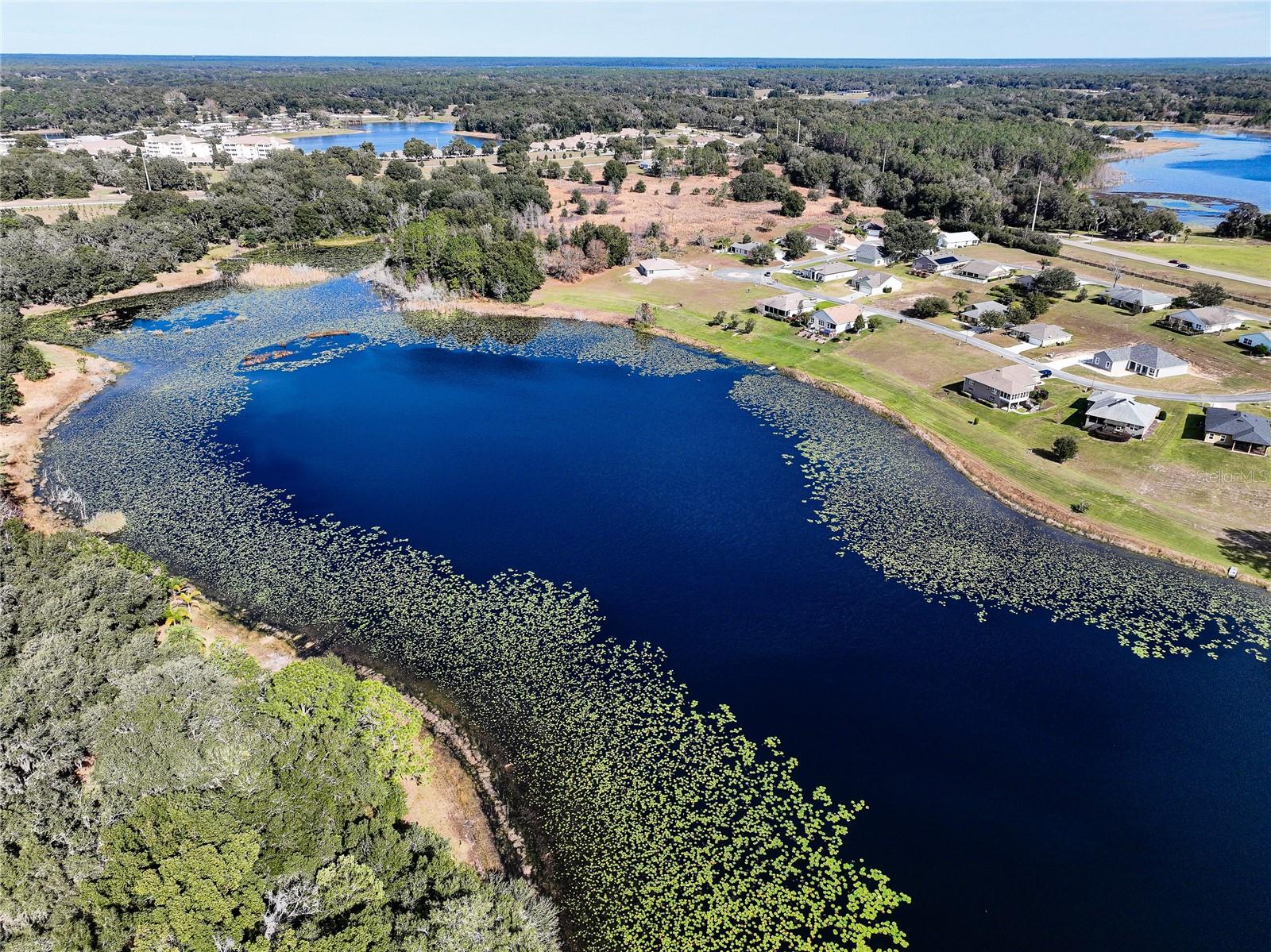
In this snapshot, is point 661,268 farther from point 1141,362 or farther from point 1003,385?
point 1141,362

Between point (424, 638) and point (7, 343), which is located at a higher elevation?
point (7, 343)

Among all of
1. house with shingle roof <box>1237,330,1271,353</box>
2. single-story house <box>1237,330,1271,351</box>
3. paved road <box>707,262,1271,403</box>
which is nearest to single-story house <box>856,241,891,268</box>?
paved road <box>707,262,1271,403</box>

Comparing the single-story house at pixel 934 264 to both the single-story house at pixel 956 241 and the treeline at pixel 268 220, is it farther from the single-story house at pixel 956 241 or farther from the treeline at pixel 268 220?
the treeline at pixel 268 220

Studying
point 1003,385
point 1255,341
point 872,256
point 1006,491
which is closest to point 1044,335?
point 1003,385

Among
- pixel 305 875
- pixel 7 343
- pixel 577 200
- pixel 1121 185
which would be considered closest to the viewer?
pixel 305 875

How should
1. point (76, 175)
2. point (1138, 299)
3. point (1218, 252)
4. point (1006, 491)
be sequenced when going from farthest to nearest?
point (76, 175)
point (1218, 252)
point (1138, 299)
point (1006, 491)

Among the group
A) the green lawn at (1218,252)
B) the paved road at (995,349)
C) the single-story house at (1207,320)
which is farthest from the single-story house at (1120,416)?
the green lawn at (1218,252)

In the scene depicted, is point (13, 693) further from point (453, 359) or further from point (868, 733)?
point (453, 359)

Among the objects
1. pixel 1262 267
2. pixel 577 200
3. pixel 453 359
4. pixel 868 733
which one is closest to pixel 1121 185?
pixel 1262 267

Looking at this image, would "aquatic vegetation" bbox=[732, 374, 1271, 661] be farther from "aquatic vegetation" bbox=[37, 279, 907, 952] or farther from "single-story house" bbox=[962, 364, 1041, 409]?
"aquatic vegetation" bbox=[37, 279, 907, 952]
